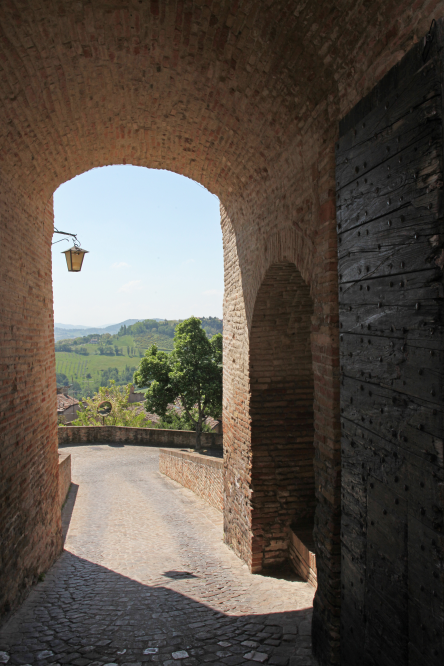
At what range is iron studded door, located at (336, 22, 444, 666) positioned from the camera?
1.80 m

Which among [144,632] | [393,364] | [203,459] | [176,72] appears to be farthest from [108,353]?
[393,364]

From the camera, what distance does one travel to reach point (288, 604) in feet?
13.2

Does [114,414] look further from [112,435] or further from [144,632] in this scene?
[144,632]

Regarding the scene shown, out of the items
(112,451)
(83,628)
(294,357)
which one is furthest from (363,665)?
(112,451)

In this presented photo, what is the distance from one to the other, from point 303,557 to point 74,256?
540 centimetres

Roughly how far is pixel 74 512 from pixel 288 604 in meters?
6.99

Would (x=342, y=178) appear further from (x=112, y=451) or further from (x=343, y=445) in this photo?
(x=112, y=451)

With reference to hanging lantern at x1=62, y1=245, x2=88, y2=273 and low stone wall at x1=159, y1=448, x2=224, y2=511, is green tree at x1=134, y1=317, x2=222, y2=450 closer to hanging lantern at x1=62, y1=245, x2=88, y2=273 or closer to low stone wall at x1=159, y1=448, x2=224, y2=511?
low stone wall at x1=159, y1=448, x2=224, y2=511

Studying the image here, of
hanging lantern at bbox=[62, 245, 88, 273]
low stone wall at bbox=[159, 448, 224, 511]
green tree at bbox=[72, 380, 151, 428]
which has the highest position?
hanging lantern at bbox=[62, 245, 88, 273]

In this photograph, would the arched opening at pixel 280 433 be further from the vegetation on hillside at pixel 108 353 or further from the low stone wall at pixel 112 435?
the vegetation on hillside at pixel 108 353

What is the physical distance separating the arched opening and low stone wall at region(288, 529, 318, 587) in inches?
1.4

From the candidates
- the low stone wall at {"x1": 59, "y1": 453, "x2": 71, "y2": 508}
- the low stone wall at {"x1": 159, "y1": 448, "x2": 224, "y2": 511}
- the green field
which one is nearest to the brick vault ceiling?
the low stone wall at {"x1": 159, "y1": 448, "x2": 224, "y2": 511}

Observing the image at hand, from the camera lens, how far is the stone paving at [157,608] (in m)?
3.22

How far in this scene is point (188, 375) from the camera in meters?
21.5
